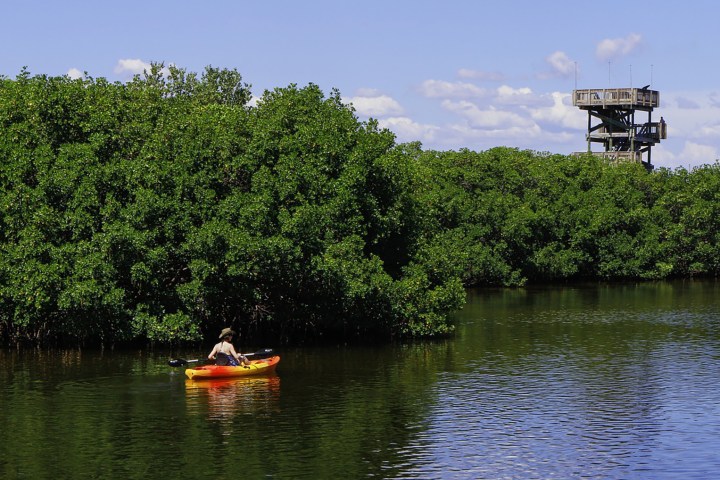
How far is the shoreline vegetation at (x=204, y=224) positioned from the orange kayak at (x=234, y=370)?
528cm

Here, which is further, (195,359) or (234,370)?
(195,359)

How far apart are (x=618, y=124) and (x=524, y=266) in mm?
30519

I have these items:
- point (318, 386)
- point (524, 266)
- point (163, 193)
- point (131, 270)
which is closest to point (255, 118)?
point (163, 193)

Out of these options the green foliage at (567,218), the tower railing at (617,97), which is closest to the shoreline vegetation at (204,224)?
the green foliage at (567,218)

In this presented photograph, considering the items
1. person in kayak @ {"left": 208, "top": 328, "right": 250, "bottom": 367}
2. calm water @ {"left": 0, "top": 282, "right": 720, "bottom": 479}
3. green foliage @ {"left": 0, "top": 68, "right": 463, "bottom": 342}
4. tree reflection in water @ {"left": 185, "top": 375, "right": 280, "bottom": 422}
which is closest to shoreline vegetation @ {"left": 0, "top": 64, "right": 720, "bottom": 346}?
green foliage @ {"left": 0, "top": 68, "right": 463, "bottom": 342}

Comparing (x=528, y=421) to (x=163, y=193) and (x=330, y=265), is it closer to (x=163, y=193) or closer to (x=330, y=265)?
(x=330, y=265)

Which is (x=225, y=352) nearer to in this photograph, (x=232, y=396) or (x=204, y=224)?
(x=232, y=396)

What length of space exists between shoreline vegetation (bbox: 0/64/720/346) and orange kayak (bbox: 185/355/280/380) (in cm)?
528

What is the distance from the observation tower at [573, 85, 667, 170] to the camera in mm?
117188

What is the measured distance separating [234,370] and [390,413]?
9240 mm

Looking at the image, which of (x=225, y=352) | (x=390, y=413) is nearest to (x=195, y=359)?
(x=225, y=352)

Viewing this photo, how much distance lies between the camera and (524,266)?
97.1 metres

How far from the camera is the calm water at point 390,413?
97.7ft

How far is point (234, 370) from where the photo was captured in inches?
1718
